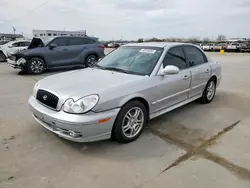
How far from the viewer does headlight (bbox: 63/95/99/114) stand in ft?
9.27

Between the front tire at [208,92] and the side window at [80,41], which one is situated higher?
the side window at [80,41]

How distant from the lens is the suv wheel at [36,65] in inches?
366

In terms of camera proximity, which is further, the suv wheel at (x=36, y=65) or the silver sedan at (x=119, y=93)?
the suv wheel at (x=36, y=65)

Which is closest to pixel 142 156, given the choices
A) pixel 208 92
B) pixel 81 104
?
pixel 81 104

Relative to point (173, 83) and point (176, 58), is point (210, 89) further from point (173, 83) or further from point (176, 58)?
point (173, 83)

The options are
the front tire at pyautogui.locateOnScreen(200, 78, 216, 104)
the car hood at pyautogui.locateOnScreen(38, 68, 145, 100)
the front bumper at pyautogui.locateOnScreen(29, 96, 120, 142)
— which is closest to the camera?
the front bumper at pyautogui.locateOnScreen(29, 96, 120, 142)

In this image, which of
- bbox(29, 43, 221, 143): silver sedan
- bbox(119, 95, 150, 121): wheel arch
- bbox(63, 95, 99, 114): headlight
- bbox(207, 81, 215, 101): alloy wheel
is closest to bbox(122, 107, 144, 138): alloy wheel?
bbox(29, 43, 221, 143): silver sedan

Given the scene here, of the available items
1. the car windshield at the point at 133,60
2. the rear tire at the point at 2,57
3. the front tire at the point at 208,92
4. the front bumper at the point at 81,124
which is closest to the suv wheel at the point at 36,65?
the car windshield at the point at 133,60

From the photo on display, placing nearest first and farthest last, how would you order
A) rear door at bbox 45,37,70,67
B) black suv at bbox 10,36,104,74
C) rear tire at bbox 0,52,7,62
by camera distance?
1. black suv at bbox 10,36,104,74
2. rear door at bbox 45,37,70,67
3. rear tire at bbox 0,52,7,62

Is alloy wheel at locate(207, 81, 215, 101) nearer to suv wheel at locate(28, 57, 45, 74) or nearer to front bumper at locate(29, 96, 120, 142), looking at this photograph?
front bumper at locate(29, 96, 120, 142)

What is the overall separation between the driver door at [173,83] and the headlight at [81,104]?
46.0 inches

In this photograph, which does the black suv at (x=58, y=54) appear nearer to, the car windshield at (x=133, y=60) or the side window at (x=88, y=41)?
the side window at (x=88, y=41)

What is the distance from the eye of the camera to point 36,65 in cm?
943

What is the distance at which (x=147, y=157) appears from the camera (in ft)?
9.61
